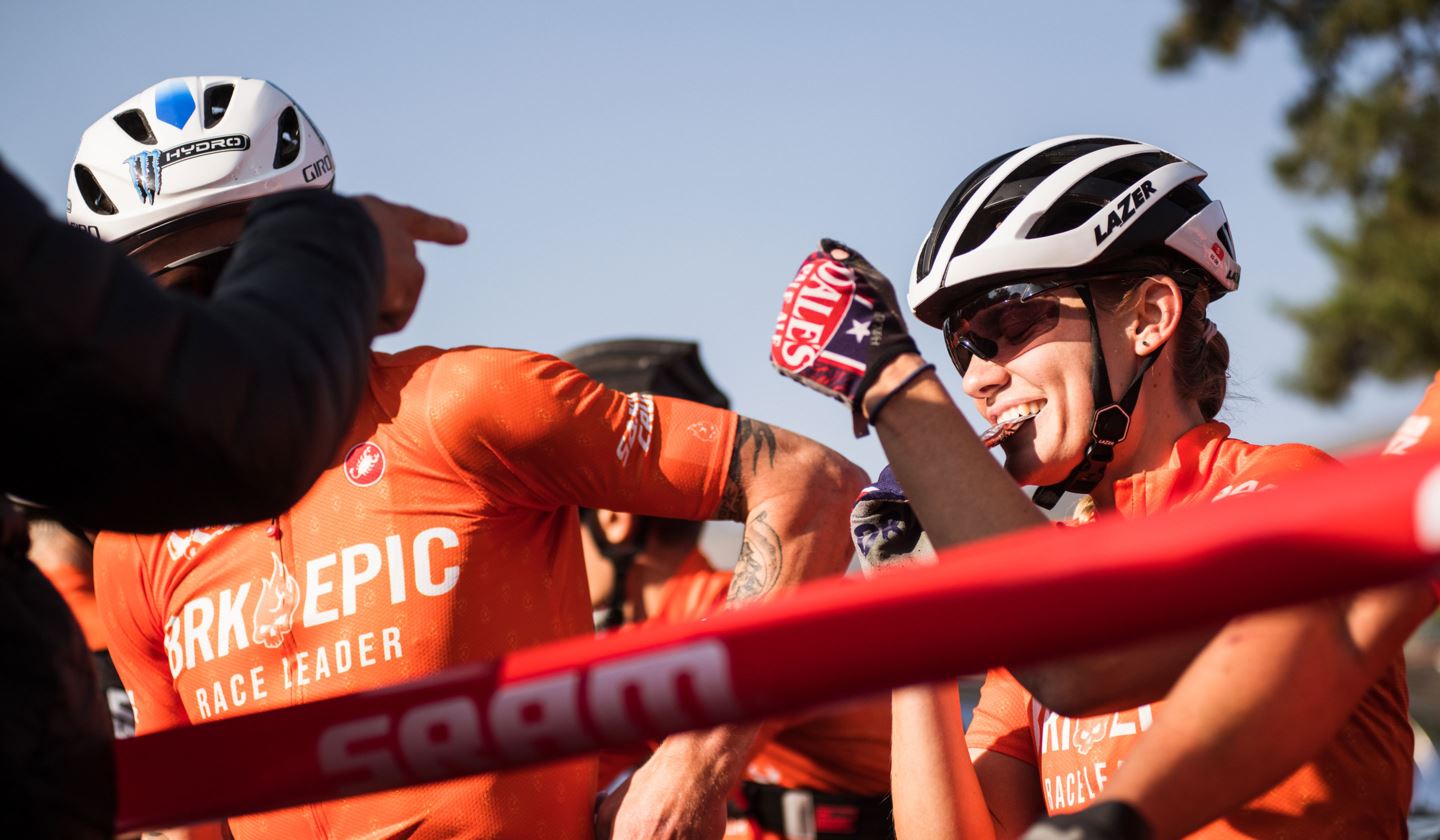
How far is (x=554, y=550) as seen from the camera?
370 centimetres

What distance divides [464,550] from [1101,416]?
59.7 inches

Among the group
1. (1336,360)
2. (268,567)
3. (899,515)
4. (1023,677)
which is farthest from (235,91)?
(1336,360)

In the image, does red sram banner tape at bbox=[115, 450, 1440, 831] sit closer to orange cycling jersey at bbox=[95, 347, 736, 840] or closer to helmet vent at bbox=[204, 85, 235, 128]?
orange cycling jersey at bbox=[95, 347, 736, 840]

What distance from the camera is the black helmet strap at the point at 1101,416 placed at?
357cm

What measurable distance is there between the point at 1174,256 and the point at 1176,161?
1.09ft

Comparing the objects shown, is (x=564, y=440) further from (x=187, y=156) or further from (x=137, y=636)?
(x=187, y=156)

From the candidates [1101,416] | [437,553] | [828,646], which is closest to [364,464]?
[437,553]

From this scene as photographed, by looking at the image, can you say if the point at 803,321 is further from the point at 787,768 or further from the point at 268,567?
the point at 787,768

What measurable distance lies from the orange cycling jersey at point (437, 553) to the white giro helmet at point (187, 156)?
101 cm

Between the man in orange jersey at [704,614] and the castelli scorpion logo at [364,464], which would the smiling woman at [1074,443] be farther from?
the man in orange jersey at [704,614]

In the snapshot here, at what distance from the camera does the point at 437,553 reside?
11.3ft

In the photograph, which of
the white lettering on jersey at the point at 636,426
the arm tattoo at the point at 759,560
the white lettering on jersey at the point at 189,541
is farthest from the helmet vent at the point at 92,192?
the arm tattoo at the point at 759,560

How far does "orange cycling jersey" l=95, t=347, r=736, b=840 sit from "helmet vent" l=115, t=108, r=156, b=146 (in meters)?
1.37

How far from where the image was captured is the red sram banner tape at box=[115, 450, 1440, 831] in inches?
63.9
